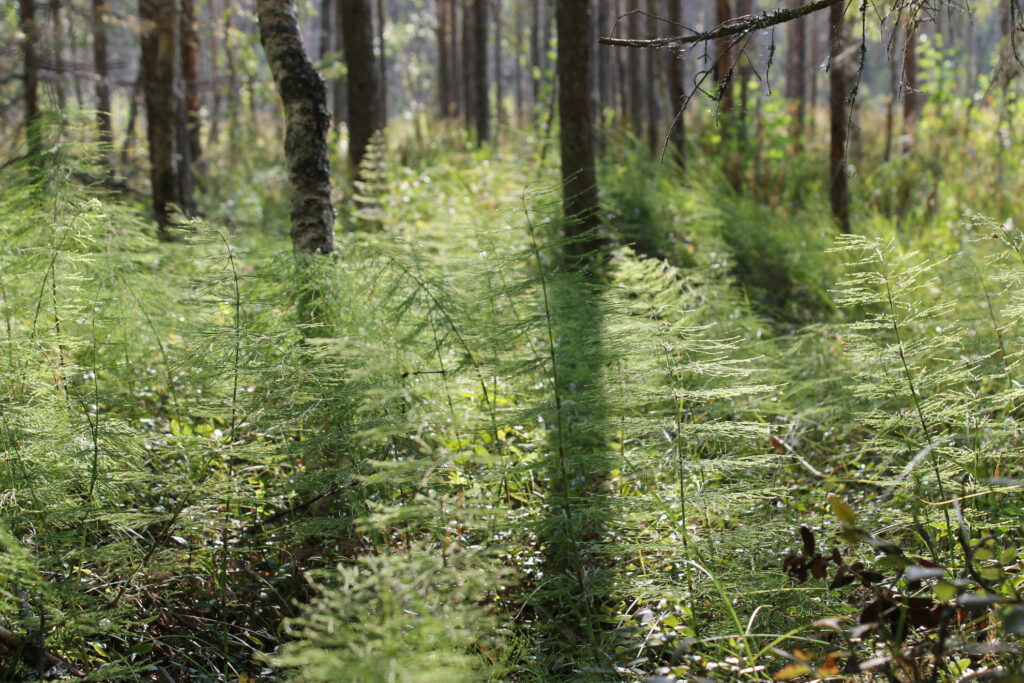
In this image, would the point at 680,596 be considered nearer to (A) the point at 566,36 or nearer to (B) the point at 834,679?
(B) the point at 834,679

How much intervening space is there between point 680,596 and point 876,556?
0.77 m

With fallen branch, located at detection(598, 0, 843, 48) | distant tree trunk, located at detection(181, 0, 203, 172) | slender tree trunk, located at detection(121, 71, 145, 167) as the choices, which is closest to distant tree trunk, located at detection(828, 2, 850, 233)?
fallen branch, located at detection(598, 0, 843, 48)

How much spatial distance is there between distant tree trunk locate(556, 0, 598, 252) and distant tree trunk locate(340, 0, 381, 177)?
317 cm

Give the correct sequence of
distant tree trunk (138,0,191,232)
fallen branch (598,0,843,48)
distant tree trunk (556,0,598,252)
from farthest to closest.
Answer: distant tree trunk (138,0,191,232) → distant tree trunk (556,0,598,252) → fallen branch (598,0,843,48)

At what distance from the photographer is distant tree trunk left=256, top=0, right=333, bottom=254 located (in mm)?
3418

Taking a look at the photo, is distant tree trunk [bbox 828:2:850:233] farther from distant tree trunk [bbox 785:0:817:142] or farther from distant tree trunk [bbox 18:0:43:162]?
distant tree trunk [bbox 785:0:817:142]

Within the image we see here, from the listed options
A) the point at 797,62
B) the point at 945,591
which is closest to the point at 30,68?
the point at 945,591

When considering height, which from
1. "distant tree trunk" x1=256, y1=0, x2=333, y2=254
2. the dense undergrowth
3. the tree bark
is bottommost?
the dense undergrowth

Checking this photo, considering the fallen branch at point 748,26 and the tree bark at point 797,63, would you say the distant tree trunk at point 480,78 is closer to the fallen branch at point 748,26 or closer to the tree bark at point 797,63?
the tree bark at point 797,63

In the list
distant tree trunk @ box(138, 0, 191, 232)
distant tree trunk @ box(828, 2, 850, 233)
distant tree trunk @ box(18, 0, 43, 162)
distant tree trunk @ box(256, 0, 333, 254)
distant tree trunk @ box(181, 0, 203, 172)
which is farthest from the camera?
distant tree trunk @ box(181, 0, 203, 172)

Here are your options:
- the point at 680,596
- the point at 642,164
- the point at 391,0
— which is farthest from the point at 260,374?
the point at 391,0

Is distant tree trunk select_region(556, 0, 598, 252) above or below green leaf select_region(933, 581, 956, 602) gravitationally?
above

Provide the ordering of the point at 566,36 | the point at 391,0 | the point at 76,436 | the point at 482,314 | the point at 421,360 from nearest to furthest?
the point at 76,436, the point at 421,360, the point at 482,314, the point at 566,36, the point at 391,0

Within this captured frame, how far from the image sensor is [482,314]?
2.77 m
